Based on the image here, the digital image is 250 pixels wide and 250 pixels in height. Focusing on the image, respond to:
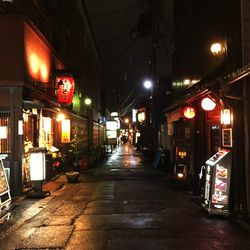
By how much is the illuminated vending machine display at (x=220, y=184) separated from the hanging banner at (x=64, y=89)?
11965 millimetres

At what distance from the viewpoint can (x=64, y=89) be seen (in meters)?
20.1

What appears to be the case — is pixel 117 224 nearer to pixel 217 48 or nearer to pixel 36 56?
pixel 217 48

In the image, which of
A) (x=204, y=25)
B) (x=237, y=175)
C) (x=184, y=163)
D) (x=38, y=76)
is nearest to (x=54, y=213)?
(x=237, y=175)

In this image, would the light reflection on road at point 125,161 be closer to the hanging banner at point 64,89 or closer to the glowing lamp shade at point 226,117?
the hanging banner at point 64,89

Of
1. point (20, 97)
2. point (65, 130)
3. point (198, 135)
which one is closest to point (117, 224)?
point (198, 135)

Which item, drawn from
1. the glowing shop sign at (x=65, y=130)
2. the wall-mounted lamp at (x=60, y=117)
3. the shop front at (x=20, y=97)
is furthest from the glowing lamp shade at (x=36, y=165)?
the glowing shop sign at (x=65, y=130)

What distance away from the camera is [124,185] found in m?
16.6

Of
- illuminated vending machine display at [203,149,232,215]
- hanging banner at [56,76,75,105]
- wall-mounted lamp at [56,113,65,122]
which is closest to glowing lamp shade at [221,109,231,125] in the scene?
illuminated vending machine display at [203,149,232,215]

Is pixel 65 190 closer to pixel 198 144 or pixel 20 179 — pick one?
pixel 20 179

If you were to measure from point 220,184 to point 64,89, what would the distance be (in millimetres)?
12520

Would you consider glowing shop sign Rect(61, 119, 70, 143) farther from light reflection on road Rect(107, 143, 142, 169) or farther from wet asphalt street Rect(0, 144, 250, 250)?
wet asphalt street Rect(0, 144, 250, 250)

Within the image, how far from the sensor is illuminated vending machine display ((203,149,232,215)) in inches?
392

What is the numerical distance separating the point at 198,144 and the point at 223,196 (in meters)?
4.92

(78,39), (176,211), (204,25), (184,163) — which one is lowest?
(176,211)
